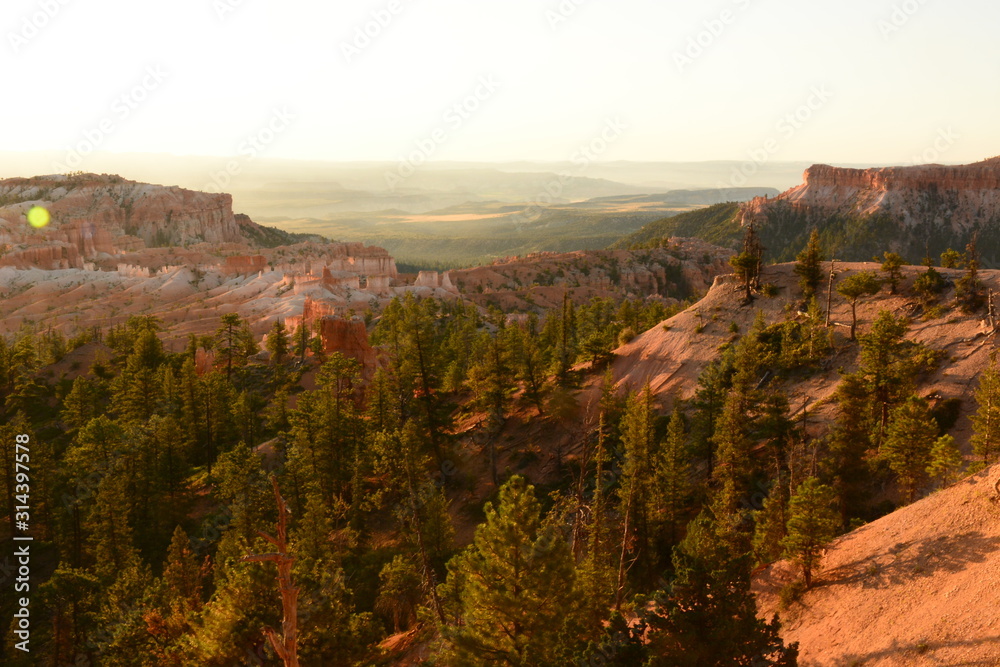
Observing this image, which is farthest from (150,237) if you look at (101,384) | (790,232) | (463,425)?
(790,232)

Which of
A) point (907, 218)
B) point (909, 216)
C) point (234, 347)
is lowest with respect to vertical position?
point (234, 347)

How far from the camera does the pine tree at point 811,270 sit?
49572 mm

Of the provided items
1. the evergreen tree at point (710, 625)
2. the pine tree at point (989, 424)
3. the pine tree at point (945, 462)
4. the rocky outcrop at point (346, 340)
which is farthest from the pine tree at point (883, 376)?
the rocky outcrop at point (346, 340)

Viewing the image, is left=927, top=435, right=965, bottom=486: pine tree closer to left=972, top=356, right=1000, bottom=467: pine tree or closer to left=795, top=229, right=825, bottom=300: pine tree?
left=972, top=356, right=1000, bottom=467: pine tree

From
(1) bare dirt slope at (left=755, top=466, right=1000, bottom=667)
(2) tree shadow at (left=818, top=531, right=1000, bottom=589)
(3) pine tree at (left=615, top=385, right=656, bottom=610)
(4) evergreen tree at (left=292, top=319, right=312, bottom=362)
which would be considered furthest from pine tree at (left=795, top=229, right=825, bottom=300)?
(4) evergreen tree at (left=292, top=319, right=312, bottom=362)

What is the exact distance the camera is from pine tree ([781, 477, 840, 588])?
20.6m

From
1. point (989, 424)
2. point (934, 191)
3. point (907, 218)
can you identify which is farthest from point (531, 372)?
point (934, 191)

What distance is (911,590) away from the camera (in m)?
18.7

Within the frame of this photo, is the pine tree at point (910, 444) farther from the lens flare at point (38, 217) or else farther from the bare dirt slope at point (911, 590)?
the lens flare at point (38, 217)

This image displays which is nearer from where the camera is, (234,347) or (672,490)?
(672,490)

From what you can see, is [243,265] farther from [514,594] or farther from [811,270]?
[514,594]

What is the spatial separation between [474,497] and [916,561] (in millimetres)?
27036

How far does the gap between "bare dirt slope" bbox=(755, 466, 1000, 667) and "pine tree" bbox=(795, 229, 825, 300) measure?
100ft

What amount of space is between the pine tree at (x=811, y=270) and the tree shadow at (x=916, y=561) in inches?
1263
